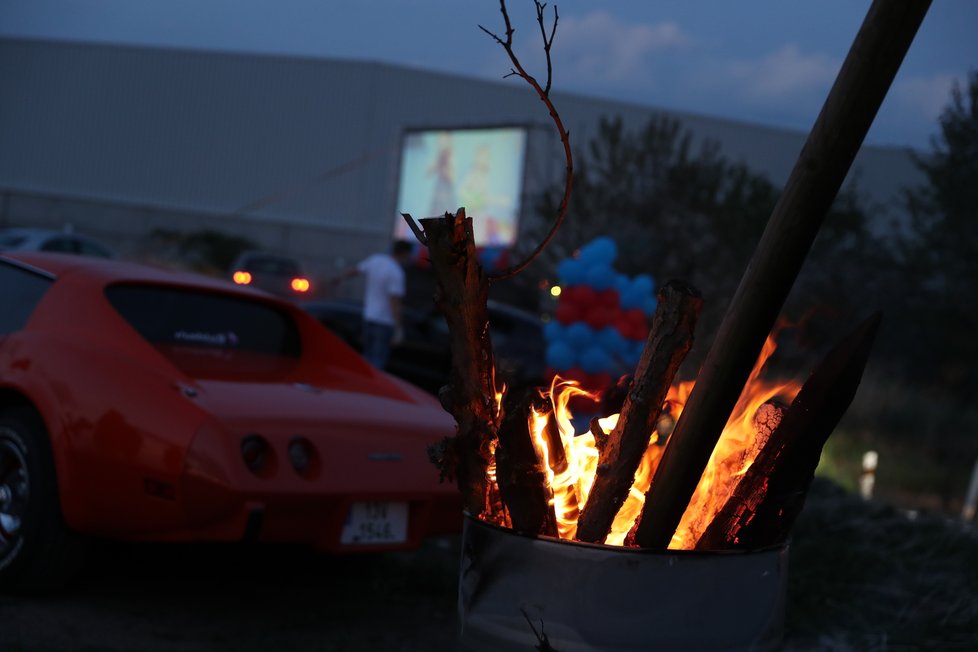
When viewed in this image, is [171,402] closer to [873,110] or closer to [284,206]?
[873,110]

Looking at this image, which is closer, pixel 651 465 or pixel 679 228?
pixel 651 465

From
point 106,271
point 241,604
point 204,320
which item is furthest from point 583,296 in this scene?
point 241,604

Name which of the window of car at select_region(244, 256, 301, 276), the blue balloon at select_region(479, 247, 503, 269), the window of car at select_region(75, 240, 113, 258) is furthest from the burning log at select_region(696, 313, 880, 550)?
the window of car at select_region(244, 256, 301, 276)

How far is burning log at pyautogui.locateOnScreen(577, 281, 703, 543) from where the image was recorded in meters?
2.93

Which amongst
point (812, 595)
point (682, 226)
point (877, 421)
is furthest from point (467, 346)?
point (682, 226)

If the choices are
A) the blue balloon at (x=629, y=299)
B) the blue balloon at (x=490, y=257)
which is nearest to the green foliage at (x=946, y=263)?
the blue balloon at (x=629, y=299)

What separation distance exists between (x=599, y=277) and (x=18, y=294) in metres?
6.62

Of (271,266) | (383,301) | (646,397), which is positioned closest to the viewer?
(646,397)

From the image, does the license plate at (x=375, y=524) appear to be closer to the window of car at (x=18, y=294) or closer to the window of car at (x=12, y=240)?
the window of car at (x=18, y=294)

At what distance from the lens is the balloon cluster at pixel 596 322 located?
10875 millimetres

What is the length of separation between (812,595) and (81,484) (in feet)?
11.2

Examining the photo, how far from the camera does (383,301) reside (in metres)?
10.7

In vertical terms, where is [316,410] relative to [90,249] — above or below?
above

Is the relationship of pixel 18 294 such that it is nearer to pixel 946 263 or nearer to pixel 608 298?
pixel 608 298
